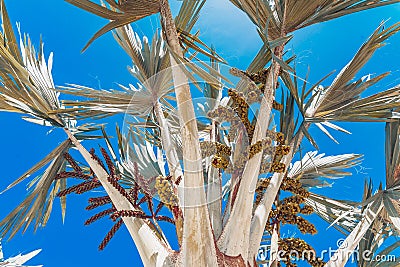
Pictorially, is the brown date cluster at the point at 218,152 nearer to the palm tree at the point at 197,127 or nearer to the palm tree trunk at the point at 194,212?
the palm tree at the point at 197,127

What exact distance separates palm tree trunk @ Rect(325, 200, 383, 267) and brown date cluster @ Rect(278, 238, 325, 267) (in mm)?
80

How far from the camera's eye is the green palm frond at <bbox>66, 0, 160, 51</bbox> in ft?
7.39

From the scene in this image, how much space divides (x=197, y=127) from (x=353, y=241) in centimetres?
120

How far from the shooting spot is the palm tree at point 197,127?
7.17 feet

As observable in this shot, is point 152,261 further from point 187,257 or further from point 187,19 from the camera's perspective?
point 187,19

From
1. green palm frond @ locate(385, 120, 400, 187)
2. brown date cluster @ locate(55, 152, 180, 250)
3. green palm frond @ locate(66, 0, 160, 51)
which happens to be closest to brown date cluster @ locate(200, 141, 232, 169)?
brown date cluster @ locate(55, 152, 180, 250)

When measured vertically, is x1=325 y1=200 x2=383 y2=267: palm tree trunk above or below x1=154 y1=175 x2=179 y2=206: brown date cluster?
below

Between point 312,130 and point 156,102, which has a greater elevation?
point 156,102

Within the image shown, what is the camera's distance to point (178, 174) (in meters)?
2.46

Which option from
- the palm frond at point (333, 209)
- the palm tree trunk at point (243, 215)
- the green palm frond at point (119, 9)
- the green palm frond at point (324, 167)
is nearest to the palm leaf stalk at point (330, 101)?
the palm tree trunk at point (243, 215)

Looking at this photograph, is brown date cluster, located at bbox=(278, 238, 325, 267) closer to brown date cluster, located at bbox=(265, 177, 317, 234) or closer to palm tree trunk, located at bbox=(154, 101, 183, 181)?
brown date cluster, located at bbox=(265, 177, 317, 234)

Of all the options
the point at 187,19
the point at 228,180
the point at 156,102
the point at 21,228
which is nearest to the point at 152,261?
the point at 228,180

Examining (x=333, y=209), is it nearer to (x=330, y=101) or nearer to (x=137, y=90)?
(x=330, y=101)

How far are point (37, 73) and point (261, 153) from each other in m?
1.57
